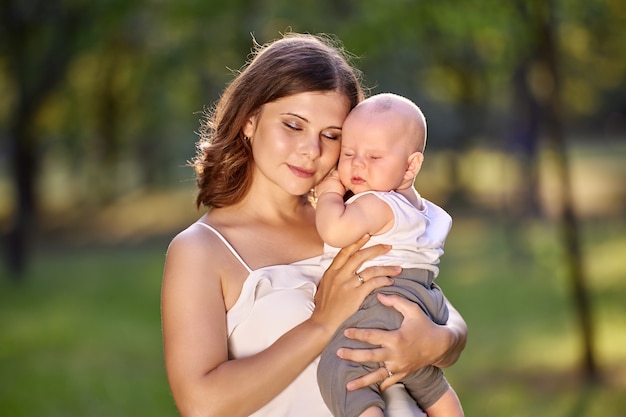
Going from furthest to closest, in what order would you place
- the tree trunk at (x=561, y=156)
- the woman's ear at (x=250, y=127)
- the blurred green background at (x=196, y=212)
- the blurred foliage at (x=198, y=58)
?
the blurred foliage at (x=198, y=58) < the blurred green background at (x=196, y=212) < the tree trunk at (x=561, y=156) < the woman's ear at (x=250, y=127)

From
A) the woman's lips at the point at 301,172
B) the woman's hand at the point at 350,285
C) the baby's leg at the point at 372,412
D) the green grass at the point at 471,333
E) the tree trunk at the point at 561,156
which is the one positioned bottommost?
the green grass at the point at 471,333

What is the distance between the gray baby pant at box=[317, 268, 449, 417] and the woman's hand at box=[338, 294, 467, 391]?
0.08 feet

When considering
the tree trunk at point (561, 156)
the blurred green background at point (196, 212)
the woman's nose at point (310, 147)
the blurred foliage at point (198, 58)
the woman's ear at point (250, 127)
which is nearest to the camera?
the woman's nose at point (310, 147)

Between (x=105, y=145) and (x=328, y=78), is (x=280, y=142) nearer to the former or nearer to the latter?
(x=328, y=78)

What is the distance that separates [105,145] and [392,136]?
19284mm

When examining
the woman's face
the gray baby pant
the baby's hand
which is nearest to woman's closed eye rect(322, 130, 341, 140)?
the woman's face

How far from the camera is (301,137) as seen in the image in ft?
9.82

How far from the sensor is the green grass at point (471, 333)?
8.37 meters

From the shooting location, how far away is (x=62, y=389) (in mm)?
9008

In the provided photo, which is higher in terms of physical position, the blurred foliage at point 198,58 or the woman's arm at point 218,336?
the woman's arm at point 218,336

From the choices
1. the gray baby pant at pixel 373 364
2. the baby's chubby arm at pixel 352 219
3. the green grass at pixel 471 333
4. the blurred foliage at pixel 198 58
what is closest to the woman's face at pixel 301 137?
the baby's chubby arm at pixel 352 219

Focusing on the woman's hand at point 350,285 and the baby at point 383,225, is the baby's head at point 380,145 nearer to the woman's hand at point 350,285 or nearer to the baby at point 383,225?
the baby at point 383,225

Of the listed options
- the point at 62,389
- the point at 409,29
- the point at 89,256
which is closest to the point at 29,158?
the point at 89,256

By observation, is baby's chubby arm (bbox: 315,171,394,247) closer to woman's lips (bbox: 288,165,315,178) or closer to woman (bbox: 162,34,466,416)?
woman (bbox: 162,34,466,416)
